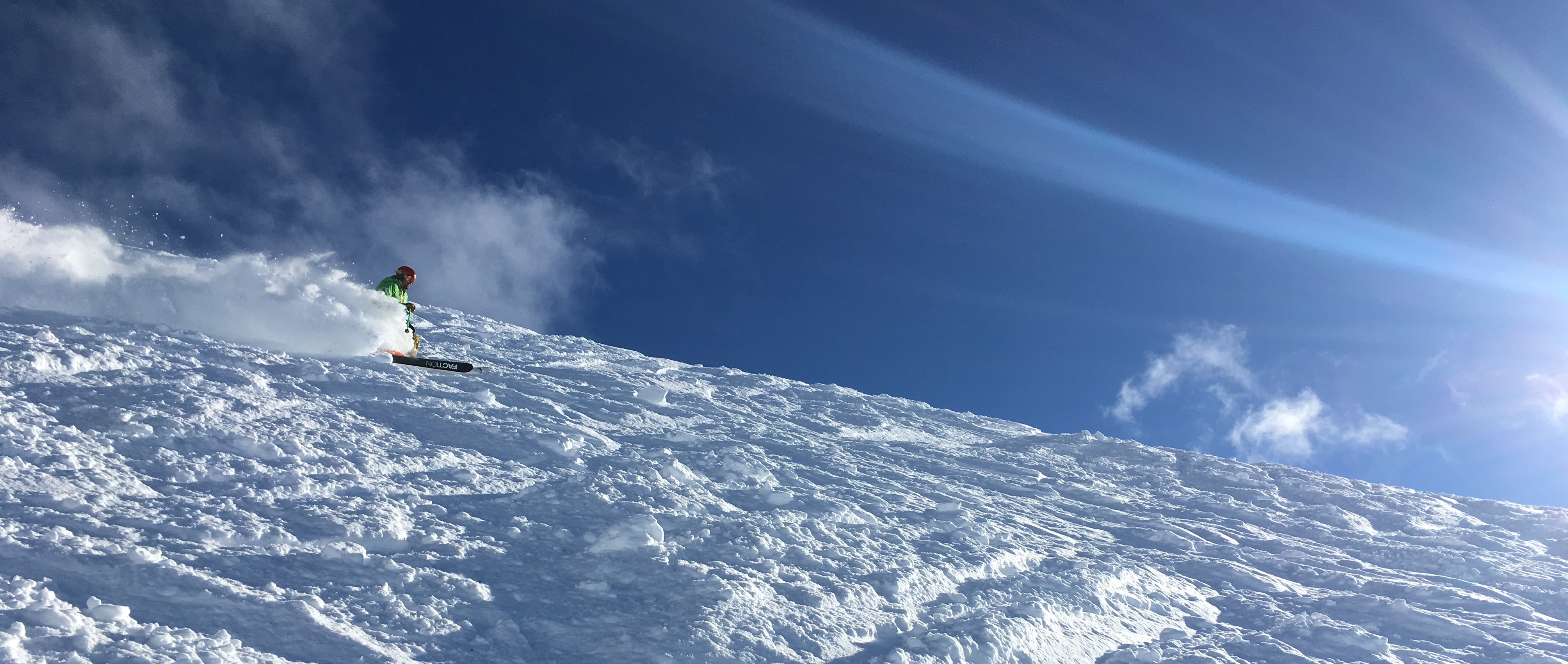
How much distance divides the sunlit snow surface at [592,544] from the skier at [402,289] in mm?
1628

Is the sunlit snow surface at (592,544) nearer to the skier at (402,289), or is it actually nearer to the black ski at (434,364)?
the black ski at (434,364)

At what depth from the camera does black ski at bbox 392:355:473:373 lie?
12.7m

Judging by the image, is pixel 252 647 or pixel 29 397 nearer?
pixel 252 647

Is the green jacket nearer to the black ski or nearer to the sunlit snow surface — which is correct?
the black ski

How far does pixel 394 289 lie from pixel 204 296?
2867 millimetres

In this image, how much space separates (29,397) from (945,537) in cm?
963

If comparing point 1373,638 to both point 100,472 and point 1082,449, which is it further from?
point 100,472

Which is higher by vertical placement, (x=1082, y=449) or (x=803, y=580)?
(x=1082, y=449)

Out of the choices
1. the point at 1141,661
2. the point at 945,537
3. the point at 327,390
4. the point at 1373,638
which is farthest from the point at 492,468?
the point at 1373,638

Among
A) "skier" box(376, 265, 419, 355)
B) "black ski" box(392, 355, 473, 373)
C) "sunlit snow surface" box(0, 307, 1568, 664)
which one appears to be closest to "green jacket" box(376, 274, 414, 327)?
"skier" box(376, 265, 419, 355)

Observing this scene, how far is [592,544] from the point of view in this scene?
7.03 metres

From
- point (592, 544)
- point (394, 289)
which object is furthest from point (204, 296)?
point (592, 544)

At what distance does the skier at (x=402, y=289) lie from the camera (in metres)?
13.8

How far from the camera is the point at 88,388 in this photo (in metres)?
8.16
